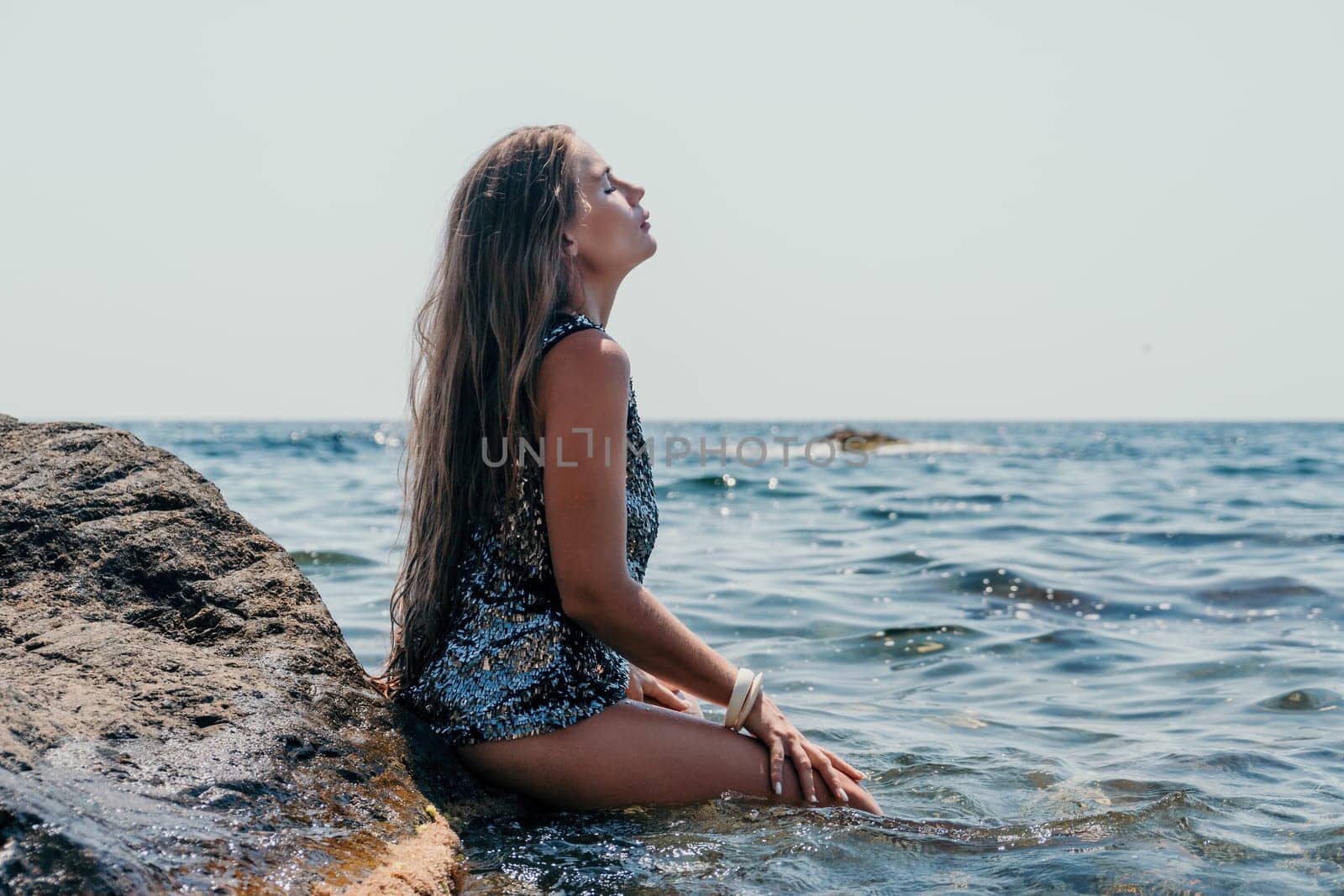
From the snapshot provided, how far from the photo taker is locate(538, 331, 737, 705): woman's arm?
2898 mm

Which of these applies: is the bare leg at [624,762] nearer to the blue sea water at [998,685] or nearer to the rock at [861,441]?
the blue sea water at [998,685]

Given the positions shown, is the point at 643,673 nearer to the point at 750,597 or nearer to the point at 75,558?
the point at 75,558

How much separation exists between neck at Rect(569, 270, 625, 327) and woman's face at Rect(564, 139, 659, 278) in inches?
0.7

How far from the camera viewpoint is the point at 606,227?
10.7ft

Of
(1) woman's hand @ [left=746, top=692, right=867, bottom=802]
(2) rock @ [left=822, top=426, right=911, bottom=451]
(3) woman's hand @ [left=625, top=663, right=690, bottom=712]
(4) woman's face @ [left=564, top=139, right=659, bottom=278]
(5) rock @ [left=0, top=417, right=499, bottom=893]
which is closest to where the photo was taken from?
(5) rock @ [left=0, top=417, right=499, bottom=893]

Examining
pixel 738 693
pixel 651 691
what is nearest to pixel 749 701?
pixel 738 693

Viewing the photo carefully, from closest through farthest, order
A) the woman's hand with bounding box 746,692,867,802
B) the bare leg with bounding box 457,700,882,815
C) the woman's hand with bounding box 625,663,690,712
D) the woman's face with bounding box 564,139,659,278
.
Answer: the bare leg with bounding box 457,700,882,815
the woman's hand with bounding box 746,692,867,802
the woman's face with bounding box 564,139,659,278
the woman's hand with bounding box 625,663,690,712

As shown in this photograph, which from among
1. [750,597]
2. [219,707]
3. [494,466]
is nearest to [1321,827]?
[494,466]

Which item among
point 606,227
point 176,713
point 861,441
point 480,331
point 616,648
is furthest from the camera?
point 861,441

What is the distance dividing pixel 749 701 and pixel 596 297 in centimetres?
120

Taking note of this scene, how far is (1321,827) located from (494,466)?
2.61m

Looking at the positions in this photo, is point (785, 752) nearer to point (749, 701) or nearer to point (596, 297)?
point (749, 701)

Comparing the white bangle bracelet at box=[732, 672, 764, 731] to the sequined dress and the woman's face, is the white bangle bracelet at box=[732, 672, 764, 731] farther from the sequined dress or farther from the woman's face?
the woman's face

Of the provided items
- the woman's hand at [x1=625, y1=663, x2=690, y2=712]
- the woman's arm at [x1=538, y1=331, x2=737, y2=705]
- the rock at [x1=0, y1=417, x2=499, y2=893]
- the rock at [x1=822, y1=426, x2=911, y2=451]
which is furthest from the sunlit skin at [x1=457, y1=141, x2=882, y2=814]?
the rock at [x1=822, y1=426, x2=911, y2=451]
